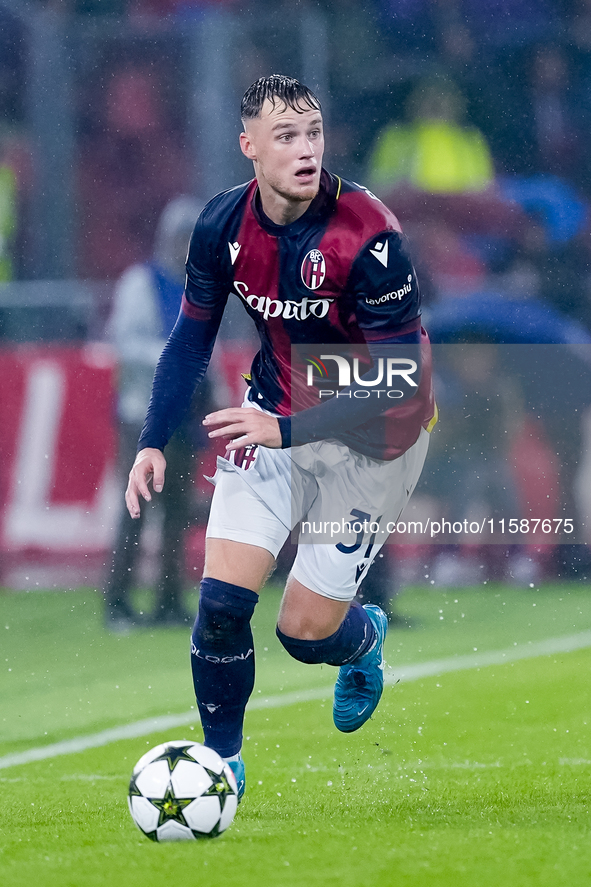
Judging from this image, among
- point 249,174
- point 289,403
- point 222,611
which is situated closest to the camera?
point 222,611

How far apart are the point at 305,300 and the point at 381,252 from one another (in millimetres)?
253

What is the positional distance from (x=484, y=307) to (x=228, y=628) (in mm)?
3756

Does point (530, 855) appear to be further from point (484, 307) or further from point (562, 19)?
point (562, 19)

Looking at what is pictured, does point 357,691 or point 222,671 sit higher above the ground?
point 222,671

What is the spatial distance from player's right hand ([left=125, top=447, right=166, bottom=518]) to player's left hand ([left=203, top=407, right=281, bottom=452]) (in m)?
0.29

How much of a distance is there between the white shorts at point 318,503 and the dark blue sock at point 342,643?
0.15m

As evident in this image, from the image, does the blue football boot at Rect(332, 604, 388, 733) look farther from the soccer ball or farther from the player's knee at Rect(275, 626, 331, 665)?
the soccer ball

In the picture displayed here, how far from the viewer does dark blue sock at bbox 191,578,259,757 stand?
3.34 metres

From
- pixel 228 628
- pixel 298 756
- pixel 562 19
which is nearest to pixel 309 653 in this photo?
pixel 228 628

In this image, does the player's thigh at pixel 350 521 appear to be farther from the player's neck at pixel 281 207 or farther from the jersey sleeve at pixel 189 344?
the player's neck at pixel 281 207

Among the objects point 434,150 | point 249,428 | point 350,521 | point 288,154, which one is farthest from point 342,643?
point 434,150

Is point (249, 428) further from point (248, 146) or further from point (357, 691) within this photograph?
point (357, 691)

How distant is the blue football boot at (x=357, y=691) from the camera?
3.84 m

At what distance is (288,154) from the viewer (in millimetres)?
3402
